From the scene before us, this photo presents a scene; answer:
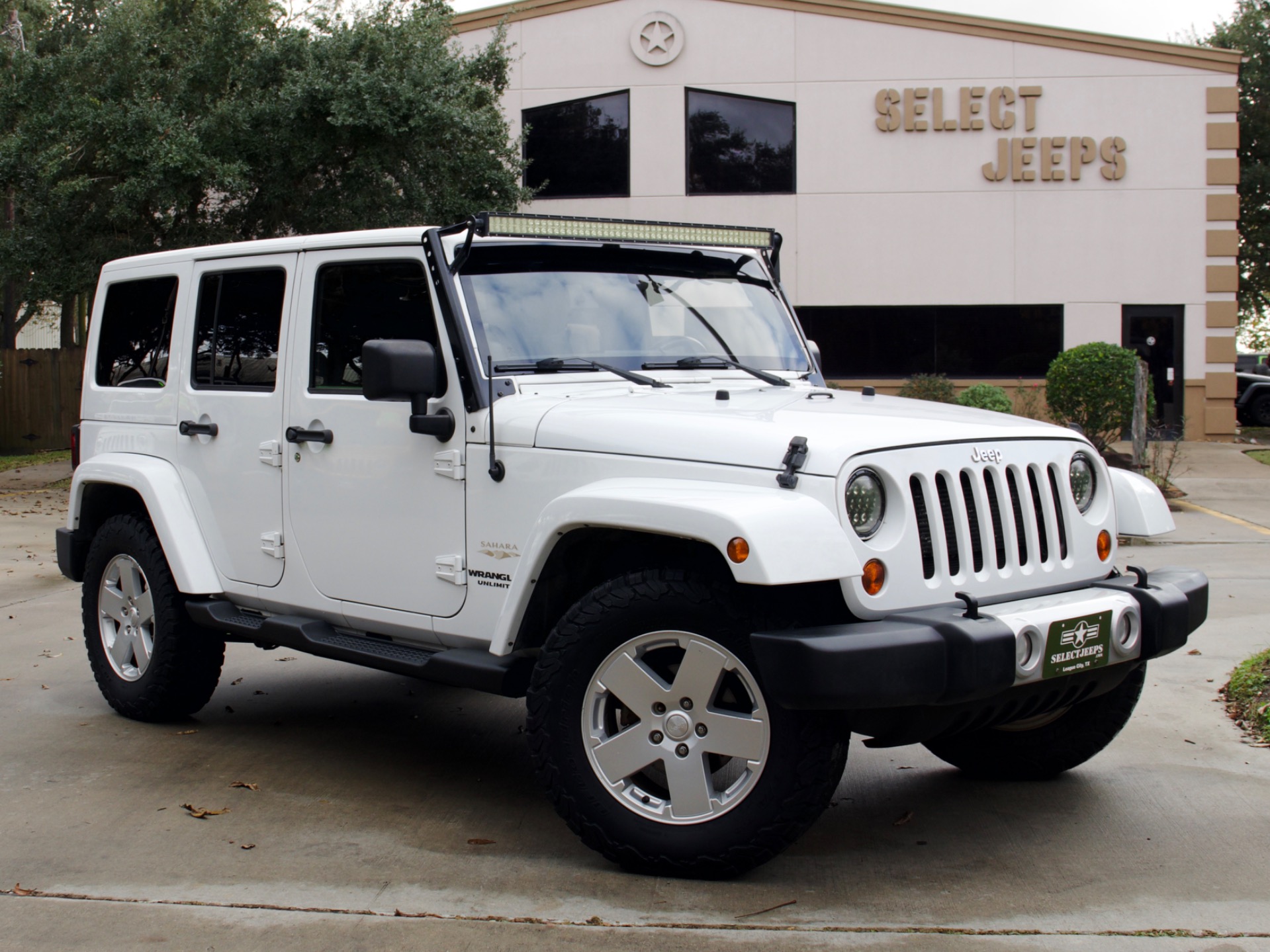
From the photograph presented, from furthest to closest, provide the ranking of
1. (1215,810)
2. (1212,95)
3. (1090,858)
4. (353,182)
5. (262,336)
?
(1212,95) < (353,182) < (262,336) < (1215,810) < (1090,858)

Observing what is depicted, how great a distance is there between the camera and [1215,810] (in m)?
4.57

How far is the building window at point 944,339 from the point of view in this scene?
72.4 ft

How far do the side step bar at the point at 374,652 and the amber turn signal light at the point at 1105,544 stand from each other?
1.90m

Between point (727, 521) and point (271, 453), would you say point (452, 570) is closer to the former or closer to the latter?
point (271, 453)

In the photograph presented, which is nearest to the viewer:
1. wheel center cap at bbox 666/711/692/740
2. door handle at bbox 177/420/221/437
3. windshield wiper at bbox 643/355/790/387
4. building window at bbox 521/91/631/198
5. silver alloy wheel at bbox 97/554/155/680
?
wheel center cap at bbox 666/711/692/740

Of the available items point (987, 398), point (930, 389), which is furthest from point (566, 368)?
point (930, 389)

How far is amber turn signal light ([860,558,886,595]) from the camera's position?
11.8ft

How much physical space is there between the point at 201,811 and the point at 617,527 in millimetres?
1976

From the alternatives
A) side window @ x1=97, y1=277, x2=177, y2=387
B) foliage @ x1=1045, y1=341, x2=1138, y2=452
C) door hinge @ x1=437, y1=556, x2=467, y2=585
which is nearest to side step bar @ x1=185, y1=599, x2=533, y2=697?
door hinge @ x1=437, y1=556, x2=467, y2=585

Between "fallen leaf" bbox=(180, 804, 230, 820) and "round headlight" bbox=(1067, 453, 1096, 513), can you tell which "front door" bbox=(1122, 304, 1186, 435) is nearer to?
"round headlight" bbox=(1067, 453, 1096, 513)

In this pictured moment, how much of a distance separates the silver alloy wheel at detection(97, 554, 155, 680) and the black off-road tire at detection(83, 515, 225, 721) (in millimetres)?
30

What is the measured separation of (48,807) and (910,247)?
19183 millimetres

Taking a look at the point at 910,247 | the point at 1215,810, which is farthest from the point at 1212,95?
the point at 1215,810

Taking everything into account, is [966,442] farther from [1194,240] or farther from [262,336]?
[1194,240]
